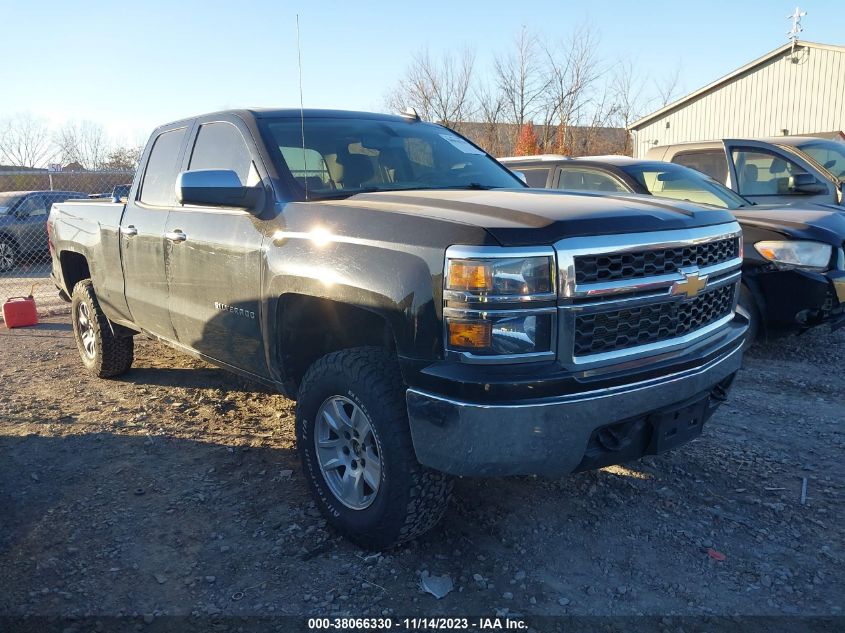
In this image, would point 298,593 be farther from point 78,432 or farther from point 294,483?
point 78,432

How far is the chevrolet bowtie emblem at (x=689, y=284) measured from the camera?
2.71 metres

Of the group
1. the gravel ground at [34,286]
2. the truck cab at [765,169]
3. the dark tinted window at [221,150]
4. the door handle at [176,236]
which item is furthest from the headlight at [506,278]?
the gravel ground at [34,286]

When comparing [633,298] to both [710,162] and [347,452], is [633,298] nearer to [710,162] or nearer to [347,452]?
[347,452]

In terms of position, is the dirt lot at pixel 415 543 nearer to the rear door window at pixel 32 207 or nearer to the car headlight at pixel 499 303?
the car headlight at pixel 499 303

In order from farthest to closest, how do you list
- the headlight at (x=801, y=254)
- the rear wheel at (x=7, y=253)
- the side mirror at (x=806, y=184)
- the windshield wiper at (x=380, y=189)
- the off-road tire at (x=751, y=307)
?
the rear wheel at (x=7, y=253)
the side mirror at (x=806, y=184)
the off-road tire at (x=751, y=307)
the headlight at (x=801, y=254)
the windshield wiper at (x=380, y=189)

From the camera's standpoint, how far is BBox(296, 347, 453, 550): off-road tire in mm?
2682

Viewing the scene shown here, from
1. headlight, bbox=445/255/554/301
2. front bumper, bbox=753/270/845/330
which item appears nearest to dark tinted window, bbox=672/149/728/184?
front bumper, bbox=753/270/845/330

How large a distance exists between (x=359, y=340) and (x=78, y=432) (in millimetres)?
2402

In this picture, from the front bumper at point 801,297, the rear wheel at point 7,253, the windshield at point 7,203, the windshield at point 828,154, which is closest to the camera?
the front bumper at point 801,297

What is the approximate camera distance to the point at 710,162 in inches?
310

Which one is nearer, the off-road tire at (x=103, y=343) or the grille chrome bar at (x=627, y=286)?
the grille chrome bar at (x=627, y=286)

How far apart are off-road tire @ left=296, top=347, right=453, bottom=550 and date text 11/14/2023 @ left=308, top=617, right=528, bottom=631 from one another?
0.36 m

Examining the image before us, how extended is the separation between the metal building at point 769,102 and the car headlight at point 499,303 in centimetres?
2208

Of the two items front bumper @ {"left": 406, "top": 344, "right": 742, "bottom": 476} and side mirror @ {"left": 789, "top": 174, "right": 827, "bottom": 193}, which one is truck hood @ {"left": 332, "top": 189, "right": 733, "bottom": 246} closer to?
front bumper @ {"left": 406, "top": 344, "right": 742, "bottom": 476}
